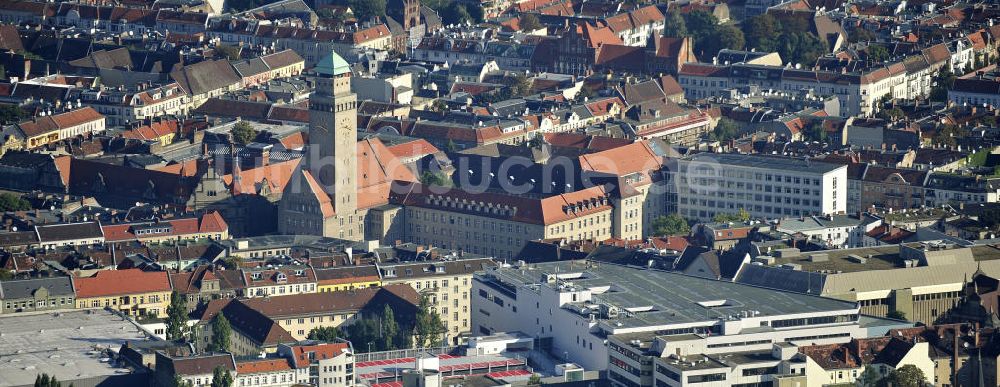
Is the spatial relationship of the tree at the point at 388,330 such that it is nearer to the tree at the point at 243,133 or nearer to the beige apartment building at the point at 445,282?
the beige apartment building at the point at 445,282


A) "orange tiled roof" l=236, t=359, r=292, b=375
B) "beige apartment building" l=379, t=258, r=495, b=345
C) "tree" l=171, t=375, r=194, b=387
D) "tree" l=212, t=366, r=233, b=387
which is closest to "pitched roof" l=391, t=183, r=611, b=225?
"beige apartment building" l=379, t=258, r=495, b=345

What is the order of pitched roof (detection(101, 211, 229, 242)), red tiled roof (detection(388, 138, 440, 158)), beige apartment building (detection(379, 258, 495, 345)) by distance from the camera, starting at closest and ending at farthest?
beige apartment building (detection(379, 258, 495, 345)) < pitched roof (detection(101, 211, 229, 242)) < red tiled roof (detection(388, 138, 440, 158))

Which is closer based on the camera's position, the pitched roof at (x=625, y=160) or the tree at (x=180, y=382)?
the tree at (x=180, y=382)

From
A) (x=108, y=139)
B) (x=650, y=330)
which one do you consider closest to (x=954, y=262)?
(x=650, y=330)

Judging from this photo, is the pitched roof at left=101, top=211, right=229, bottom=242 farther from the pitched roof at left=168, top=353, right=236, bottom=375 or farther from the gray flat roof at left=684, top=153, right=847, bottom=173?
the gray flat roof at left=684, top=153, right=847, bottom=173

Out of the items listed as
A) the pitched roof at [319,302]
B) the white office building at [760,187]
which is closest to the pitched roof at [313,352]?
the pitched roof at [319,302]

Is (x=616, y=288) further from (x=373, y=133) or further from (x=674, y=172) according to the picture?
(x=373, y=133)
